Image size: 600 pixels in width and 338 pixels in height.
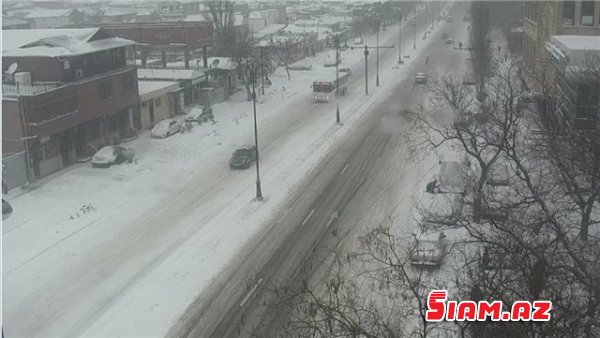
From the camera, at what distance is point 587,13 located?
174ft

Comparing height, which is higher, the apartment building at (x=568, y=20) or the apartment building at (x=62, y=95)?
the apartment building at (x=568, y=20)

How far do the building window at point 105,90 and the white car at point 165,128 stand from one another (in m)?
4.36

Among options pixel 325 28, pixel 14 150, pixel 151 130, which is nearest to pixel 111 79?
pixel 151 130

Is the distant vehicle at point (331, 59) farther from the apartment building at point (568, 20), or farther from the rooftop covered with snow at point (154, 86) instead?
the rooftop covered with snow at point (154, 86)

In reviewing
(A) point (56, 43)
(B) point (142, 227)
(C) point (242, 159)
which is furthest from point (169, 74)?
(B) point (142, 227)

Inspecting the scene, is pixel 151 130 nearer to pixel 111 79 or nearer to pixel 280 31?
pixel 111 79

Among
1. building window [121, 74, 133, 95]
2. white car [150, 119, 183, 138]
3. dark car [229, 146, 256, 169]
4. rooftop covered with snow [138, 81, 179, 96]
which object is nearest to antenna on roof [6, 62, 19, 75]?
building window [121, 74, 133, 95]

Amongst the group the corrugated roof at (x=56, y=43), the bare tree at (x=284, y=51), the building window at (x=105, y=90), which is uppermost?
the corrugated roof at (x=56, y=43)

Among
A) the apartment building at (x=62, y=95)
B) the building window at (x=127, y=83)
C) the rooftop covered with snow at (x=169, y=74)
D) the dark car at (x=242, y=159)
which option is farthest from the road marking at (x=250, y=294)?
the rooftop covered with snow at (x=169, y=74)

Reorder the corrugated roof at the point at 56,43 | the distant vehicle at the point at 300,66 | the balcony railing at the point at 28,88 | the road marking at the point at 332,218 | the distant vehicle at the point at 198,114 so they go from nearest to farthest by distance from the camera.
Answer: the road marking at the point at 332,218, the balcony railing at the point at 28,88, the corrugated roof at the point at 56,43, the distant vehicle at the point at 198,114, the distant vehicle at the point at 300,66

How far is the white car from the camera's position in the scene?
4956 centimetres

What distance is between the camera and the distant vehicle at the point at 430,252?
80.2 ft

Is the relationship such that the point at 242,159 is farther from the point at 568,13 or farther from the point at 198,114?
the point at 568,13

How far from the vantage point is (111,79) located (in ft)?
155
